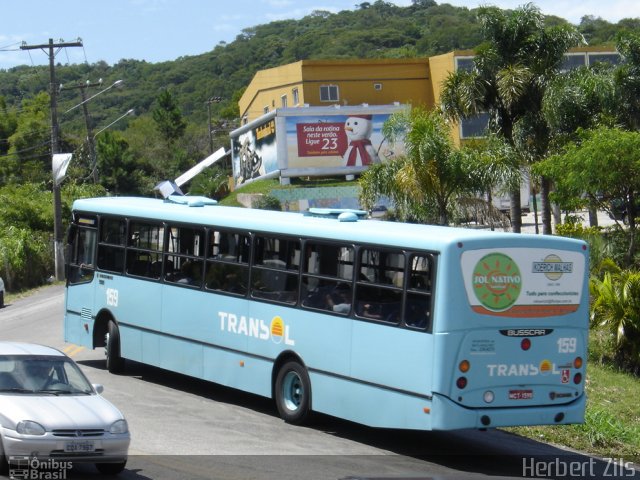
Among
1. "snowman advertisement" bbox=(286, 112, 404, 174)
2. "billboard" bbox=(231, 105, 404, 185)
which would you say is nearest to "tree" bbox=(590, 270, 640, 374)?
"billboard" bbox=(231, 105, 404, 185)

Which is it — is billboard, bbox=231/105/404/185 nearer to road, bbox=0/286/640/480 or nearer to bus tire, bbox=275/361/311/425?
road, bbox=0/286/640/480

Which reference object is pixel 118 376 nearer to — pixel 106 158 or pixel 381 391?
pixel 381 391

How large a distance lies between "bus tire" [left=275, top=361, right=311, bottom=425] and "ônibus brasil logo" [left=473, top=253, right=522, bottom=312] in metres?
3.18

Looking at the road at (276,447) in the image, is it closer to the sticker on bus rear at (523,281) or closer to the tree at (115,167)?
the sticker on bus rear at (523,281)

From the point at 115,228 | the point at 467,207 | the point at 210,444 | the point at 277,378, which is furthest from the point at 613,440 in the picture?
the point at 467,207

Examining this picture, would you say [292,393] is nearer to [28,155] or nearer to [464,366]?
[464,366]

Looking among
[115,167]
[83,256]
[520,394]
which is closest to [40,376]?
[520,394]

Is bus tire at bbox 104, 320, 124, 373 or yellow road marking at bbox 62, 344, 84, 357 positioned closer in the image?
bus tire at bbox 104, 320, 124, 373

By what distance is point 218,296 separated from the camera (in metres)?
15.9

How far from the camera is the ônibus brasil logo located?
12.0 m

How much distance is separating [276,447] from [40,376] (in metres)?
3.20

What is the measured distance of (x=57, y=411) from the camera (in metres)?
10.3

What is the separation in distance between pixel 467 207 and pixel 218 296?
14503mm

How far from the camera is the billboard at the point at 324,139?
65875mm
